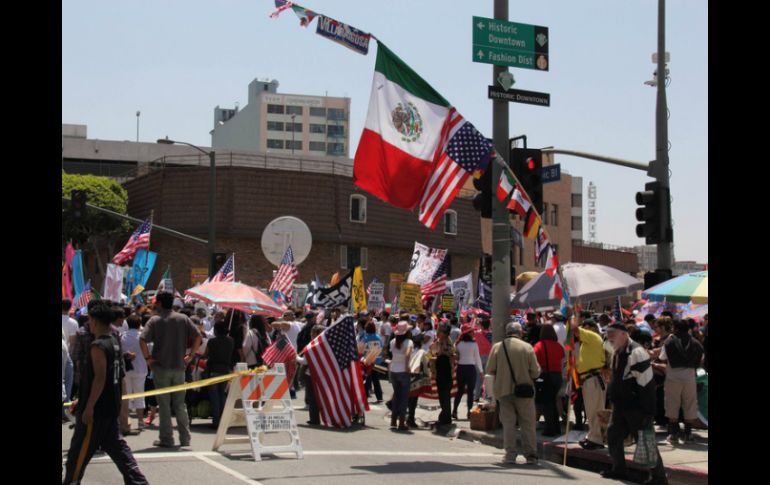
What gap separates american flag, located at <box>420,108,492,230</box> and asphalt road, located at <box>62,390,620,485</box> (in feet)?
10.0

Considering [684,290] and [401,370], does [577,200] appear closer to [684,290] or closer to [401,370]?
[684,290]

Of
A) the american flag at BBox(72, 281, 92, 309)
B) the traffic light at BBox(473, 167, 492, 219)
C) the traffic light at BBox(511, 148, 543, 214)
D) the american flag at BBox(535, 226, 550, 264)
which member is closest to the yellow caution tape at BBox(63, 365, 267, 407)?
the american flag at BBox(535, 226, 550, 264)

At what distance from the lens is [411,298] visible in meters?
26.6

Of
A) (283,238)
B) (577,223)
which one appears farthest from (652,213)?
(577,223)

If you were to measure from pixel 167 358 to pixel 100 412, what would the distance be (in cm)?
385

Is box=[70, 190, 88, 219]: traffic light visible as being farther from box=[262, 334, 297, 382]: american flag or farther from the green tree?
the green tree

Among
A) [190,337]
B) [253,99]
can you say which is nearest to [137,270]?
[190,337]

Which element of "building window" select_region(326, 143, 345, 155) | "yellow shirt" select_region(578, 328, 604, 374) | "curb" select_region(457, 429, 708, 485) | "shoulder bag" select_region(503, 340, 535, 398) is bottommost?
"curb" select_region(457, 429, 708, 485)

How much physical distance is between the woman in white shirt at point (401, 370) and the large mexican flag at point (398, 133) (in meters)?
3.01

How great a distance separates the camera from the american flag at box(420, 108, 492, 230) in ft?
42.0
